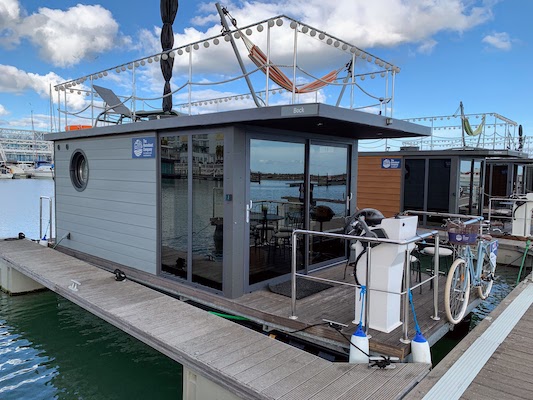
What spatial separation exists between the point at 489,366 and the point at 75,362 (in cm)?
415

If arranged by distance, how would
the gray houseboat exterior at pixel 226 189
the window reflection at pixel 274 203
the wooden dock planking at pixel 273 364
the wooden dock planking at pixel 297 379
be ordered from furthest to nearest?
1. the window reflection at pixel 274 203
2. the gray houseboat exterior at pixel 226 189
3. the wooden dock planking at pixel 273 364
4. the wooden dock planking at pixel 297 379

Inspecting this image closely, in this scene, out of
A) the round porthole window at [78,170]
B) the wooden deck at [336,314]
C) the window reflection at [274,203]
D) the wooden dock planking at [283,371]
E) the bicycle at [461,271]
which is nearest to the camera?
the wooden dock planking at [283,371]

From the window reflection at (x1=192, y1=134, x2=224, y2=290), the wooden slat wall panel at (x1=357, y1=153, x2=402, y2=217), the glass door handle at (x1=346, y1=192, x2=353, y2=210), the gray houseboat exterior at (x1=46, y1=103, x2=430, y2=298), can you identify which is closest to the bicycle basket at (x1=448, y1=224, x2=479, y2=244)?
the gray houseboat exterior at (x1=46, y1=103, x2=430, y2=298)

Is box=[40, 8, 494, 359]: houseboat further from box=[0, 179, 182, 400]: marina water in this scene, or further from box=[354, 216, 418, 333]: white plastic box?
box=[0, 179, 182, 400]: marina water

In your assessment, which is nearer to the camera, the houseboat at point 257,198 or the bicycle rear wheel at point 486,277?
the houseboat at point 257,198

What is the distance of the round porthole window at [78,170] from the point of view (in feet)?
22.5

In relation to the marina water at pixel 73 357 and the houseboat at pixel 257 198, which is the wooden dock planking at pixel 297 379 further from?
the marina water at pixel 73 357

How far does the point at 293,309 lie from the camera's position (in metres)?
3.77

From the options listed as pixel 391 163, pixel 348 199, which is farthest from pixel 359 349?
pixel 391 163

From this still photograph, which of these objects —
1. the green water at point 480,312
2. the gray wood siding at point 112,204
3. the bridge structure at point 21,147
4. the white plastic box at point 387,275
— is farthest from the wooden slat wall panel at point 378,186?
the bridge structure at point 21,147

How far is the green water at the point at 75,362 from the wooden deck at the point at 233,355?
2.19ft

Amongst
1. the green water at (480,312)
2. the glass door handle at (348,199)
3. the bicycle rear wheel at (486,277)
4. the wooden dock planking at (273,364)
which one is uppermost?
the glass door handle at (348,199)

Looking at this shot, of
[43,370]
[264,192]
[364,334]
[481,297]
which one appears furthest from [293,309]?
[43,370]

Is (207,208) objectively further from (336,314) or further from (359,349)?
(359,349)
